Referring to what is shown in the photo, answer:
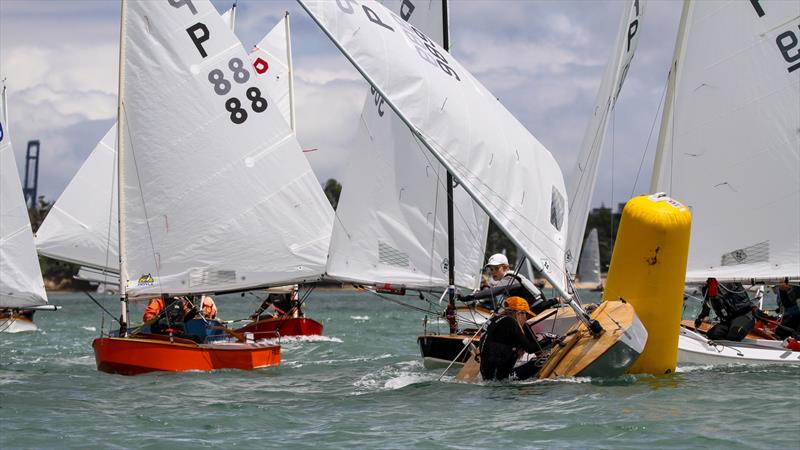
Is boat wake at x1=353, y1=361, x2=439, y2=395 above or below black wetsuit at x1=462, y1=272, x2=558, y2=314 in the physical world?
below

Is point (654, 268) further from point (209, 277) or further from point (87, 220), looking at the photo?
point (87, 220)

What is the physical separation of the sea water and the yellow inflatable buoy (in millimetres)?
481

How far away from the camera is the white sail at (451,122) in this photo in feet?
44.3

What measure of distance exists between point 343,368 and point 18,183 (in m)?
6.26

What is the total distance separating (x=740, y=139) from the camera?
18781 millimetres

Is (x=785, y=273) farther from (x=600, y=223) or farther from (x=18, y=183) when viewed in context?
(x=600, y=223)

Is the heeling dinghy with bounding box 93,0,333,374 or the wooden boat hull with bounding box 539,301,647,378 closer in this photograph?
the wooden boat hull with bounding box 539,301,647,378

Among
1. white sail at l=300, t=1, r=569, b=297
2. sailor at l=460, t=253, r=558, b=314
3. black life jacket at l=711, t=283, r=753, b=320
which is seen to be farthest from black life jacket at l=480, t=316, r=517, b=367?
black life jacket at l=711, t=283, r=753, b=320

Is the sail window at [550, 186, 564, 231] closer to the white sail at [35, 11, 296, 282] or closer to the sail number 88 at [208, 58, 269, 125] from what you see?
the sail number 88 at [208, 58, 269, 125]

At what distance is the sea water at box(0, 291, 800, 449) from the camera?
38.6ft

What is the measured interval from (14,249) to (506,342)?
9.24 metres

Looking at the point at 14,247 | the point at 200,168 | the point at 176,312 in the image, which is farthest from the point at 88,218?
the point at 200,168

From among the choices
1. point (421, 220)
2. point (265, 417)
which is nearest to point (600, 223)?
point (421, 220)

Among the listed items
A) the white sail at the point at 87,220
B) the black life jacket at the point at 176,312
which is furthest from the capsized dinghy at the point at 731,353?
the white sail at the point at 87,220
